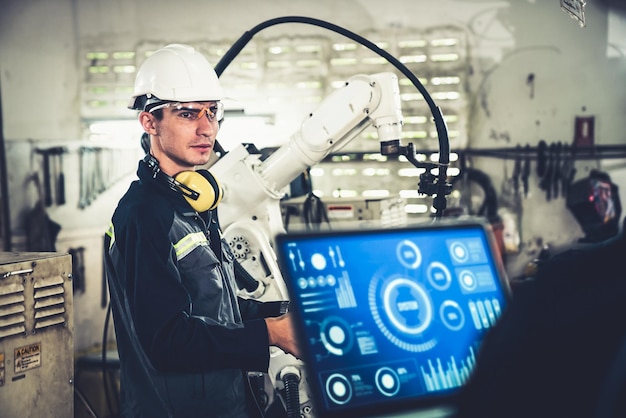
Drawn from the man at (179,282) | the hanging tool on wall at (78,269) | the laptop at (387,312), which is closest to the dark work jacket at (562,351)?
the laptop at (387,312)

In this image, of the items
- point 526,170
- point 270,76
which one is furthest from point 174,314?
point 526,170

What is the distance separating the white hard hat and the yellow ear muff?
0.30 metres

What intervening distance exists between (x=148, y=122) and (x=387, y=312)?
4.56 feet

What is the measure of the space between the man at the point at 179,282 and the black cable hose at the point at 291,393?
58 cm

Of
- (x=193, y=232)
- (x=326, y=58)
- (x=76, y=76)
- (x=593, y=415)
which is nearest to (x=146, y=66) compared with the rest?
(x=193, y=232)

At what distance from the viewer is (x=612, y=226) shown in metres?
4.08

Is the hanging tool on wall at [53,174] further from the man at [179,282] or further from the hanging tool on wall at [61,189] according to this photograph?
the man at [179,282]

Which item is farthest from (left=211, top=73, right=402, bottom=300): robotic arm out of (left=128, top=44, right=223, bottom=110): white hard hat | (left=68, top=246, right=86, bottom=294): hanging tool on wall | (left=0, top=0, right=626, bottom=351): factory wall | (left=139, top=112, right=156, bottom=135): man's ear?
(left=68, top=246, right=86, bottom=294): hanging tool on wall

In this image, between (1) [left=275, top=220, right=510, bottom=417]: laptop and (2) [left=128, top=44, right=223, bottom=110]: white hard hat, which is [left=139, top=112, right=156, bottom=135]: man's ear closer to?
(2) [left=128, top=44, right=223, bottom=110]: white hard hat

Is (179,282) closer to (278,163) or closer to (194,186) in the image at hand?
(194,186)

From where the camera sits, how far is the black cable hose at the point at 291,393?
9.05 ft

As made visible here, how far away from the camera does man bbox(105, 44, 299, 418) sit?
6.01 feet

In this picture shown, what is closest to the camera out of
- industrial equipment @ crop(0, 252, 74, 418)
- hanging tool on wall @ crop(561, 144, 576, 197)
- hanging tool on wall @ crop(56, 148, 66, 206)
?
industrial equipment @ crop(0, 252, 74, 418)

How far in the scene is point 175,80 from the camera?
2.27 metres
